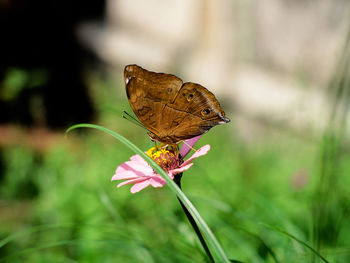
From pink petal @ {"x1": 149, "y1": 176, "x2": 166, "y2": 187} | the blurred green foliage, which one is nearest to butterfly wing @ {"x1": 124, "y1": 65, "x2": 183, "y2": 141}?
pink petal @ {"x1": 149, "y1": 176, "x2": 166, "y2": 187}

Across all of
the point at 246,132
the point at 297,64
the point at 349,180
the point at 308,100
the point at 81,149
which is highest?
the point at 297,64

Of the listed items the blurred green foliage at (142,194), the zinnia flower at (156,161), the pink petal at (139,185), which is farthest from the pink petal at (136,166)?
the blurred green foliage at (142,194)

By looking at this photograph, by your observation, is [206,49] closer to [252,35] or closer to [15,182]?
[252,35]

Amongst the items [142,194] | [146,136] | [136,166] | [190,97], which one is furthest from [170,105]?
[146,136]

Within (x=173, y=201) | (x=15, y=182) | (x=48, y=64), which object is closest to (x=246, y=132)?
(x=173, y=201)

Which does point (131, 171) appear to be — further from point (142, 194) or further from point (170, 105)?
point (142, 194)

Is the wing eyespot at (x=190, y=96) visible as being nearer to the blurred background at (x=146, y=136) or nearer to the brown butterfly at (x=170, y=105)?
the brown butterfly at (x=170, y=105)
